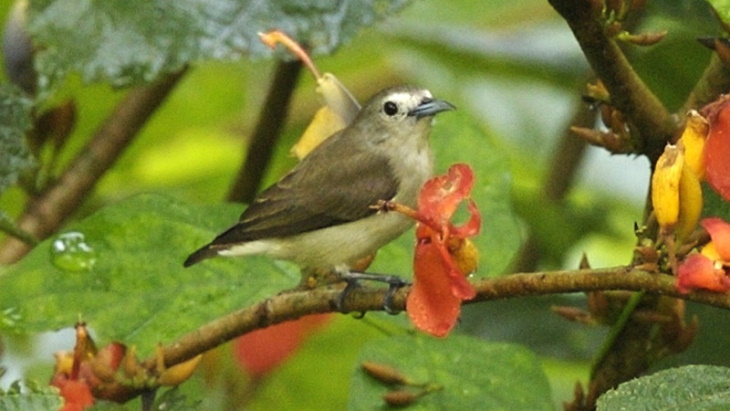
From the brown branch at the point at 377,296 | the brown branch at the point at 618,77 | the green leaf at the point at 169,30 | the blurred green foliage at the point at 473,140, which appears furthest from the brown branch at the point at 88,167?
the brown branch at the point at 618,77

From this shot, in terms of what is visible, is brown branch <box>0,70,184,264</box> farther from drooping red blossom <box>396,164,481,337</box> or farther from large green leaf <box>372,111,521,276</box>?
drooping red blossom <box>396,164,481,337</box>

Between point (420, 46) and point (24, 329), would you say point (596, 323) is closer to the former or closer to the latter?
point (24, 329)

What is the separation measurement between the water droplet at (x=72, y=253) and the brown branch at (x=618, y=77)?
0.65 metres

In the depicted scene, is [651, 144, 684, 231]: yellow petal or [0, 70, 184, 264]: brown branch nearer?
[651, 144, 684, 231]: yellow petal

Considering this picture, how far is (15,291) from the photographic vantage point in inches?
61.5

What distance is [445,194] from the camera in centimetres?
123

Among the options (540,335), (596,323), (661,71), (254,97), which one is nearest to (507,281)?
(596,323)

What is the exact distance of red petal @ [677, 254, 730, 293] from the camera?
103 centimetres

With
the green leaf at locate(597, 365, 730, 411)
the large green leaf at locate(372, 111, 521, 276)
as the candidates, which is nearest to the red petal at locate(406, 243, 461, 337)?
the green leaf at locate(597, 365, 730, 411)

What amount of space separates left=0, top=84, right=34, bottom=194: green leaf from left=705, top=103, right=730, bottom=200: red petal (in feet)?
2.86

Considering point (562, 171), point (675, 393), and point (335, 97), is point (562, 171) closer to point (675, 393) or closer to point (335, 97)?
point (335, 97)

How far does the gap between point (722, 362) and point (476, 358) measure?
31 cm

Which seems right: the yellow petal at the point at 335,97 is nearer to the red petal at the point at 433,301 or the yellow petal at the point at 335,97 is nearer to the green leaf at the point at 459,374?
the green leaf at the point at 459,374

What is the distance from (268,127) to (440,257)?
1059 millimetres
